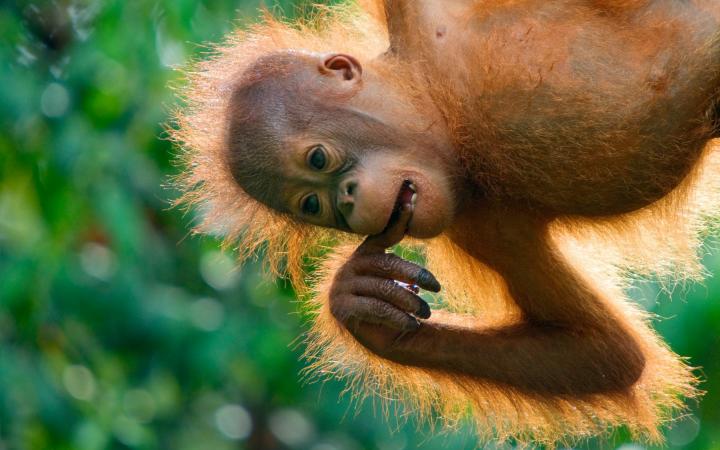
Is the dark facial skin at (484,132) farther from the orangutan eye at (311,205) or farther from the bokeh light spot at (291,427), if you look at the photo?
the bokeh light spot at (291,427)

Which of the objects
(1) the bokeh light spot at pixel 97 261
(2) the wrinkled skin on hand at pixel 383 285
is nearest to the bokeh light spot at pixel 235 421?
(1) the bokeh light spot at pixel 97 261

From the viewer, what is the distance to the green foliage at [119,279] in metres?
4.19

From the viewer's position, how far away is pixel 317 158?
10.8ft

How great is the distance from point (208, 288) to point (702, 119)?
2.40m

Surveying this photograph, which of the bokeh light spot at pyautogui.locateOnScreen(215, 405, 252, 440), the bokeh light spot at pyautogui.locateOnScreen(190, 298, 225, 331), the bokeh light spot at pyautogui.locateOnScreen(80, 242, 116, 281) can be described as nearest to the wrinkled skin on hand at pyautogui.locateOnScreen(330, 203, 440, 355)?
the bokeh light spot at pyautogui.locateOnScreen(190, 298, 225, 331)

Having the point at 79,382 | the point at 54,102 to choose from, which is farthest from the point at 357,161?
the point at 79,382

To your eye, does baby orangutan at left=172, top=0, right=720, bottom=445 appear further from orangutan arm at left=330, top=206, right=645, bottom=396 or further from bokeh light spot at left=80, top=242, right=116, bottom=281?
bokeh light spot at left=80, top=242, right=116, bottom=281

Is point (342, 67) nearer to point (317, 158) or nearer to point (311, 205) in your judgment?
point (317, 158)

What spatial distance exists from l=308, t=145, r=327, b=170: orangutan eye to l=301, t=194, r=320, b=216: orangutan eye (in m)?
0.09

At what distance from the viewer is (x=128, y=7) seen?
13.8ft

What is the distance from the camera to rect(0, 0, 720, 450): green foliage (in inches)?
165

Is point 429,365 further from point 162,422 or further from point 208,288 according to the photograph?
point 162,422

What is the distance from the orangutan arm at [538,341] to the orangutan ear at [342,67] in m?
0.67

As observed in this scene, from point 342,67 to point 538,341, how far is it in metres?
1.05
